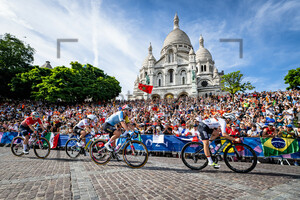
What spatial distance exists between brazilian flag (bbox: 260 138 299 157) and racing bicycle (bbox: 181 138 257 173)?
2.67 meters

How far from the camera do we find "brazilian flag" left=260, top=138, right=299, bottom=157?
20.4ft

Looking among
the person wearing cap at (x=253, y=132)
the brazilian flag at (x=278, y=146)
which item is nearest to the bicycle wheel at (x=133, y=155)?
the brazilian flag at (x=278, y=146)

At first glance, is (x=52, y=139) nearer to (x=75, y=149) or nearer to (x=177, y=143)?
(x=75, y=149)

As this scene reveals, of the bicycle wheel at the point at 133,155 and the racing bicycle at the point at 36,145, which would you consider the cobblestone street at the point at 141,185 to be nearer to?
the bicycle wheel at the point at 133,155

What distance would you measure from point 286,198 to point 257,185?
2.05 feet

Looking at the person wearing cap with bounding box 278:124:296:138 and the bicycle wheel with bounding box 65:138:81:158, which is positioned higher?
the person wearing cap with bounding box 278:124:296:138

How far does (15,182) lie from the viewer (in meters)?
3.56

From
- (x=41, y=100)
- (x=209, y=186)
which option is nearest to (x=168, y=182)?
(x=209, y=186)

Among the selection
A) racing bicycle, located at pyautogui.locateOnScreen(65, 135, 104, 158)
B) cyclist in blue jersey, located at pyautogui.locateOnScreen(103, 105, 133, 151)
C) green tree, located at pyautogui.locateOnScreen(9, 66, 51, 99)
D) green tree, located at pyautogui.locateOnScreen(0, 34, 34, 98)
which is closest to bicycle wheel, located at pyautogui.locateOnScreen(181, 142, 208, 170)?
cyclist in blue jersey, located at pyautogui.locateOnScreen(103, 105, 133, 151)

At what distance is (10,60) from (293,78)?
77.0m

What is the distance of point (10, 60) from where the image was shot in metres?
35.1

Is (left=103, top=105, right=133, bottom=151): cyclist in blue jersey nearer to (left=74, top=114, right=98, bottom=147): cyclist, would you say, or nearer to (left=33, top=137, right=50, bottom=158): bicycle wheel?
(left=74, top=114, right=98, bottom=147): cyclist

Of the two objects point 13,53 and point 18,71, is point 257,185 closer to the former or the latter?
point 18,71

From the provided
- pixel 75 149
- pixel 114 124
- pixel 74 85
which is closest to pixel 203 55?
pixel 74 85
